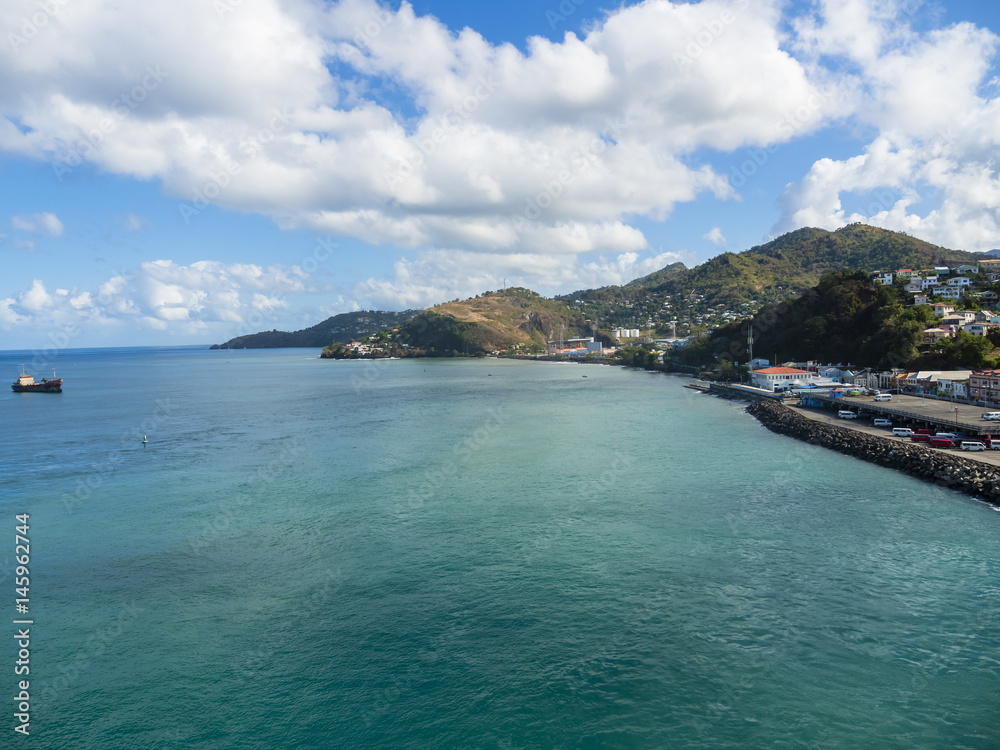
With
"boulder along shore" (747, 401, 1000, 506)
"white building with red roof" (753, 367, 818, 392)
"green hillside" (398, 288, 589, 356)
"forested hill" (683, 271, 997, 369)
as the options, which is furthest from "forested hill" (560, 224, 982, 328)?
"boulder along shore" (747, 401, 1000, 506)

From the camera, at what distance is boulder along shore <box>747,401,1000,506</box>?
837 inches

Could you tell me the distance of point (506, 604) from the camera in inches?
535

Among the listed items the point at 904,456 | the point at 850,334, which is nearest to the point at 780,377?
the point at 850,334

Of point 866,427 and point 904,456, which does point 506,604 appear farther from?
point 866,427

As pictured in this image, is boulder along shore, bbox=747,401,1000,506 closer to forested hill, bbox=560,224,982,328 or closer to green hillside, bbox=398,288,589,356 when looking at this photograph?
forested hill, bbox=560,224,982,328

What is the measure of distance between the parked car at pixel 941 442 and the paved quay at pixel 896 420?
552 mm

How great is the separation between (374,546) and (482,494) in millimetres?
6367

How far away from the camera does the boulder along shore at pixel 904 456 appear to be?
69.8ft

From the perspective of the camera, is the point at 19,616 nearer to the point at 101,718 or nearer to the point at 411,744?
the point at 101,718

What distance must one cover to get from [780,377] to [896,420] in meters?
21.8

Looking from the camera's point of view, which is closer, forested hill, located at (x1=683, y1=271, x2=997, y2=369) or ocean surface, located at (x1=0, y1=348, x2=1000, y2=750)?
ocean surface, located at (x1=0, y1=348, x2=1000, y2=750)

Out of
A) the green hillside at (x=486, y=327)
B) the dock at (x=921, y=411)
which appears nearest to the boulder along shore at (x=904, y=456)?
the dock at (x=921, y=411)

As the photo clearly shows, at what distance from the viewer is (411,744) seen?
367 inches

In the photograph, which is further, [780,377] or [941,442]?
[780,377]
